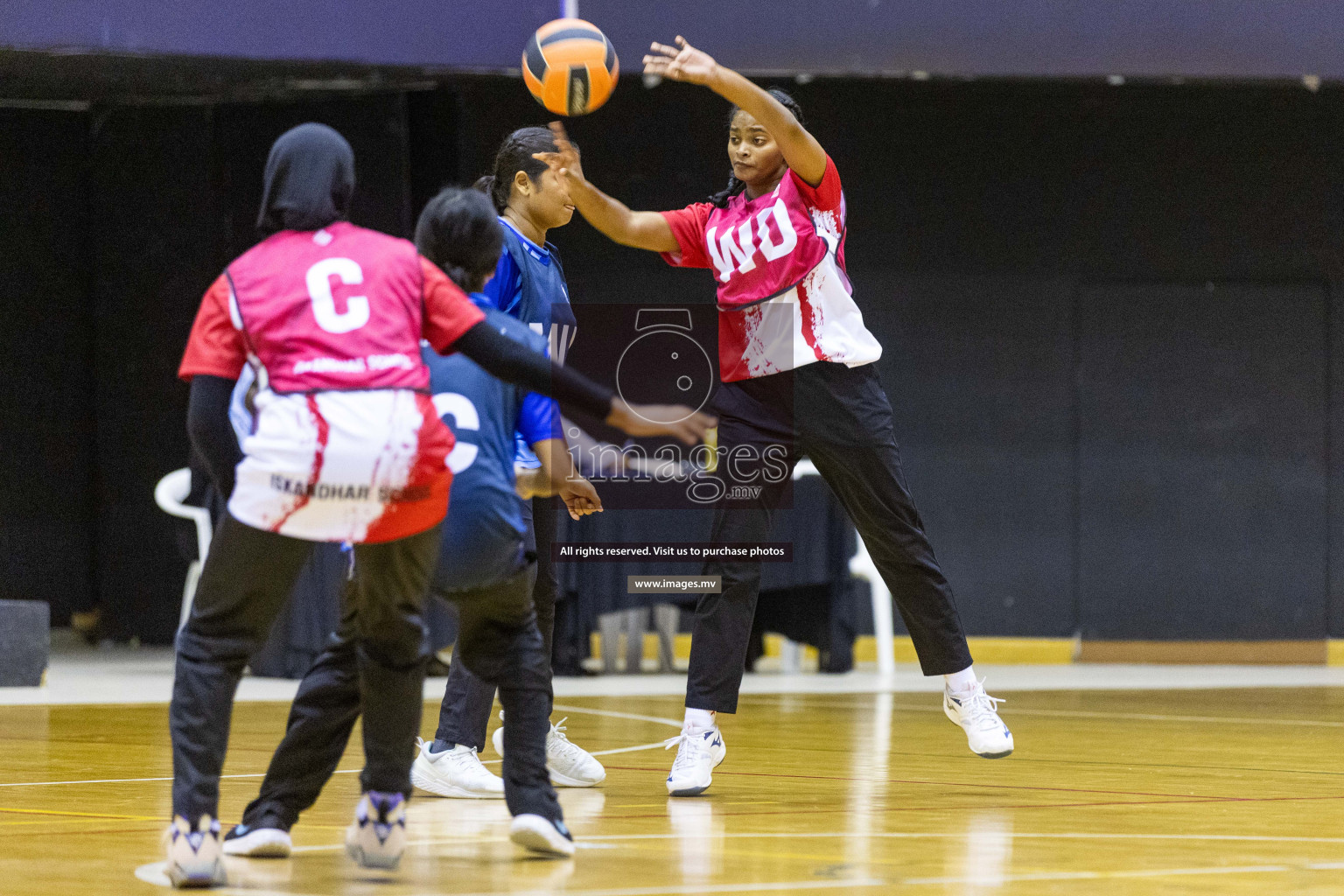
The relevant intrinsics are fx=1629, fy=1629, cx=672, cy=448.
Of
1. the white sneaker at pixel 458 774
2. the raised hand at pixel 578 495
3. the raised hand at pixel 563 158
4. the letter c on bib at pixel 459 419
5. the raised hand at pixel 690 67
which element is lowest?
the white sneaker at pixel 458 774

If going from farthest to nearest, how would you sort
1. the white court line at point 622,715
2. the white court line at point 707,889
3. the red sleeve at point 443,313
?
1. the white court line at point 622,715
2. the red sleeve at point 443,313
3. the white court line at point 707,889

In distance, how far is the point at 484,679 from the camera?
3.21 metres

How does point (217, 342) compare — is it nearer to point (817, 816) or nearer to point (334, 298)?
point (334, 298)

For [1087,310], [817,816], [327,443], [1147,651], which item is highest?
[1087,310]

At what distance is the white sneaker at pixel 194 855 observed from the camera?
8.98ft

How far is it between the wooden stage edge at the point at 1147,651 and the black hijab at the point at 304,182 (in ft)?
25.6

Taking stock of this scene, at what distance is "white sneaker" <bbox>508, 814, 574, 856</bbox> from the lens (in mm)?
3057

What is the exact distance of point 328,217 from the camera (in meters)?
2.91

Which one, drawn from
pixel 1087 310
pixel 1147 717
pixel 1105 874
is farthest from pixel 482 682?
pixel 1087 310

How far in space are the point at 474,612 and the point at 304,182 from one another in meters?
0.87

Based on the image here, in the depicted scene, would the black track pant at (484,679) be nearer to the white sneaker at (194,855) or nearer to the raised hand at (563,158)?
the white sneaker at (194,855)

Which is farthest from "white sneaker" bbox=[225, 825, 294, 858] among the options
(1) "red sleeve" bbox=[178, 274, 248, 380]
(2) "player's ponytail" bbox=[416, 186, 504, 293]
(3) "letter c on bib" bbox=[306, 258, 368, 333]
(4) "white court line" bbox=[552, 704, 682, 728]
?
(4) "white court line" bbox=[552, 704, 682, 728]

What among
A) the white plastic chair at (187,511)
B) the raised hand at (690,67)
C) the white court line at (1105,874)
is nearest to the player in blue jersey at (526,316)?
the raised hand at (690,67)

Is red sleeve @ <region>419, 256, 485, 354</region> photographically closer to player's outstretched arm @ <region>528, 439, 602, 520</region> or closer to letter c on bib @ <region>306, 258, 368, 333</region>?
letter c on bib @ <region>306, 258, 368, 333</region>
